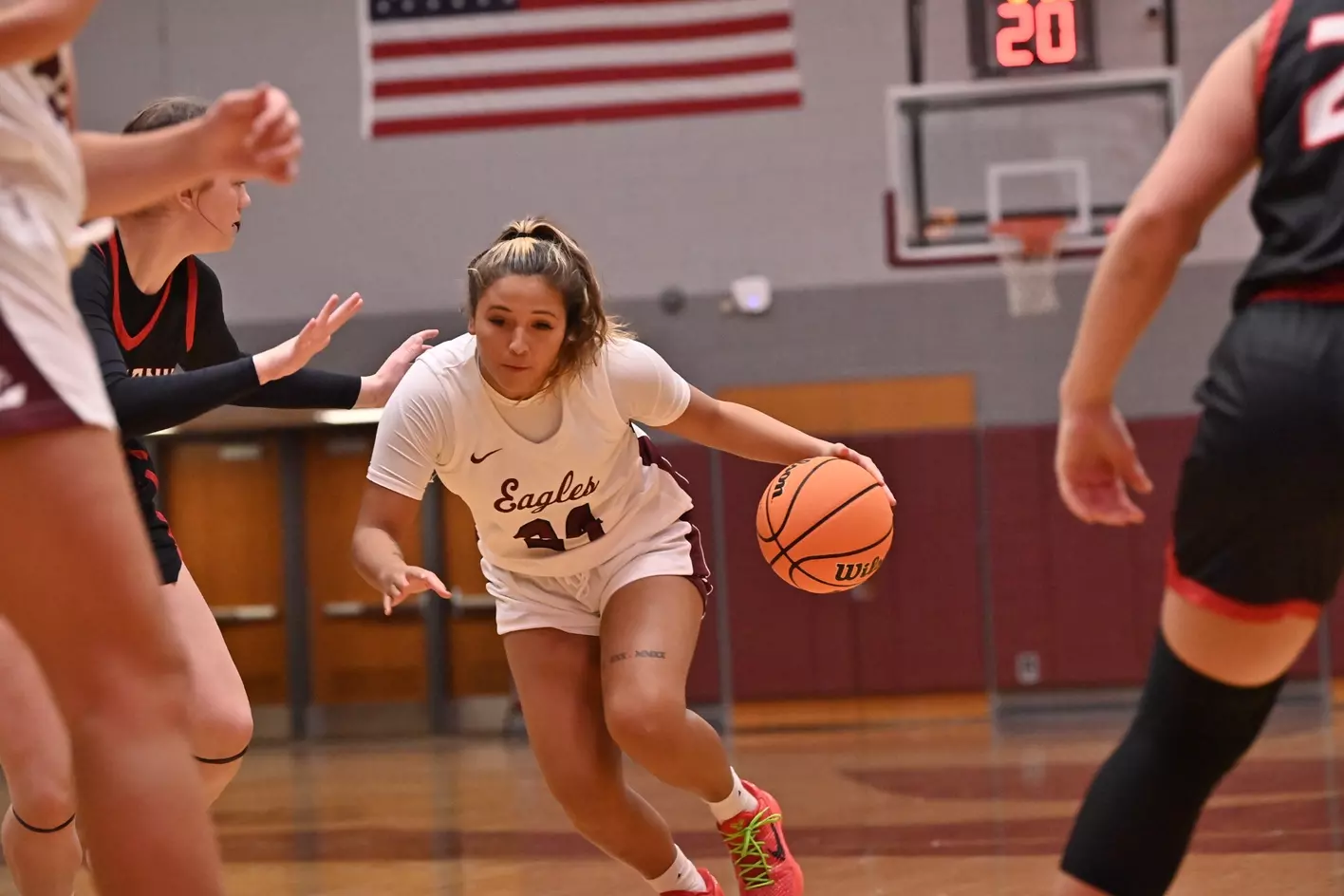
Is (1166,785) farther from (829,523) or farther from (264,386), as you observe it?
(264,386)

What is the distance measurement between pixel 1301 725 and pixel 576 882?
23.9 ft

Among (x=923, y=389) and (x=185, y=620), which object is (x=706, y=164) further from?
(x=185, y=620)

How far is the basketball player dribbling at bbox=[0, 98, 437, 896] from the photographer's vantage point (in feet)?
10.5

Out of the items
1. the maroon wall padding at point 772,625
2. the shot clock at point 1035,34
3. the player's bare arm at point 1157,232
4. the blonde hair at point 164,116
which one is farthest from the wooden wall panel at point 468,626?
the player's bare arm at point 1157,232

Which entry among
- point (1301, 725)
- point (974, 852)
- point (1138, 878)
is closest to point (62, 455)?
point (1138, 878)

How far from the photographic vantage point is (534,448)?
3.85 meters

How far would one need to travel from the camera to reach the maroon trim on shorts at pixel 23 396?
68.1 inches

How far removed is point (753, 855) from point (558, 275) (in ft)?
5.44

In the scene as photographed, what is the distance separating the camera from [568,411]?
389cm

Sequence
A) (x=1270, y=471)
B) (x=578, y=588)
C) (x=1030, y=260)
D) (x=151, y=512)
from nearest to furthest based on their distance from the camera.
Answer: (x=1270, y=471)
(x=151, y=512)
(x=578, y=588)
(x=1030, y=260)

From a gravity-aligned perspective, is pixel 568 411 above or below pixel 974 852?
above

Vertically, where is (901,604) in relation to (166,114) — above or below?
below

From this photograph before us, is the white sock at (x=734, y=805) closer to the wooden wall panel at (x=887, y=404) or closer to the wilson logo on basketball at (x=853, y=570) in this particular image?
the wilson logo on basketball at (x=853, y=570)

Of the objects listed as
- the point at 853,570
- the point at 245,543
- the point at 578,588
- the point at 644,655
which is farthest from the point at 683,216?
the point at 644,655
